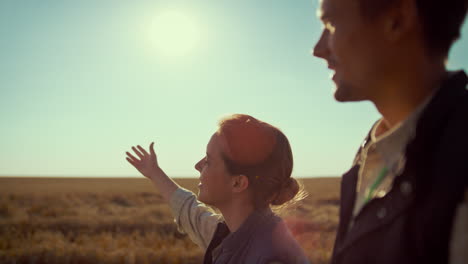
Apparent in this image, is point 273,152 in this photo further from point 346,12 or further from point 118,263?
point 118,263

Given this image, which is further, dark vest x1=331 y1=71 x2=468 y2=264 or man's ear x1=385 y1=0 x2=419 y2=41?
man's ear x1=385 y1=0 x2=419 y2=41

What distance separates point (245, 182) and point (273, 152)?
0.32 m

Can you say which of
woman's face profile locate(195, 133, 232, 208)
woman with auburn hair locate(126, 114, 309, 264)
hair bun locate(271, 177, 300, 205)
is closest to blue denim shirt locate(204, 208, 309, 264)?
woman with auburn hair locate(126, 114, 309, 264)

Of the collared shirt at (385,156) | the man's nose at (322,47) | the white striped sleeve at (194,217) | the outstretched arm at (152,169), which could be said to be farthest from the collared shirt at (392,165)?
the outstretched arm at (152,169)

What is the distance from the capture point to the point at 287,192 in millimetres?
3361

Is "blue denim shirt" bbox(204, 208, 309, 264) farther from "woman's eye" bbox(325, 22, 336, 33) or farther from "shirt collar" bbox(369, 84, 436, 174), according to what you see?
"woman's eye" bbox(325, 22, 336, 33)

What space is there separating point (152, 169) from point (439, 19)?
296cm

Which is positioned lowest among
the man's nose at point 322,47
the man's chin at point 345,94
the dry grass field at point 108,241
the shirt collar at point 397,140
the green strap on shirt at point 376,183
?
the dry grass field at point 108,241

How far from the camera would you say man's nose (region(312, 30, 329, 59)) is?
2027 millimetres

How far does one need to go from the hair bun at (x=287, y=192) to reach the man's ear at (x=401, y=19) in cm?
188

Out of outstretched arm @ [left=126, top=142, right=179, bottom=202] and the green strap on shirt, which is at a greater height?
the green strap on shirt

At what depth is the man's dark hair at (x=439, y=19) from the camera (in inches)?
63.4

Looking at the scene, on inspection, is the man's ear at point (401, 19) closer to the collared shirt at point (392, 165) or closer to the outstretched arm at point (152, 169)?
the collared shirt at point (392, 165)

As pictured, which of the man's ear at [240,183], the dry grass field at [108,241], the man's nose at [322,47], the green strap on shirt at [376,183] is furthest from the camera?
the dry grass field at [108,241]
